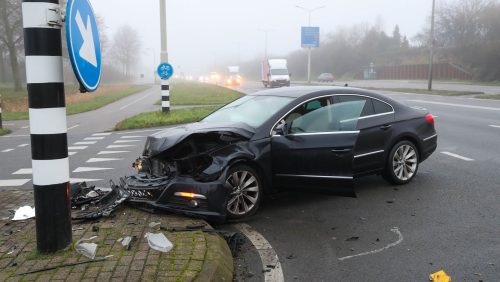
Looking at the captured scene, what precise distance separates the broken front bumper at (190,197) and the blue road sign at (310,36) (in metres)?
57.6

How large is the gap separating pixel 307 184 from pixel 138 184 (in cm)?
199

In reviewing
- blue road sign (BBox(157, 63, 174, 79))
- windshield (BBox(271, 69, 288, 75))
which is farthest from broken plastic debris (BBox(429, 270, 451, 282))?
windshield (BBox(271, 69, 288, 75))

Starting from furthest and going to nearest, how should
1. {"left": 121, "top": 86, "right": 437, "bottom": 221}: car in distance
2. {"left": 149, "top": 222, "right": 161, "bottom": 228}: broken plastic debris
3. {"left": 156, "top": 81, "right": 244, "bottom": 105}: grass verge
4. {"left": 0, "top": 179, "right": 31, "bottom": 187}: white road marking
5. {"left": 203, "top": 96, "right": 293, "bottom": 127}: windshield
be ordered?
{"left": 156, "top": 81, "right": 244, "bottom": 105}: grass verge, {"left": 0, "top": 179, "right": 31, "bottom": 187}: white road marking, {"left": 203, "top": 96, "right": 293, "bottom": 127}: windshield, {"left": 121, "top": 86, "right": 437, "bottom": 221}: car in distance, {"left": 149, "top": 222, "right": 161, "bottom": 228}: broken plastic debris

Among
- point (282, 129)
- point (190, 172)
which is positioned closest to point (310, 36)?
point (282, 129)

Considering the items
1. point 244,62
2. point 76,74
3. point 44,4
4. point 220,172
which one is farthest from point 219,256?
point 244,62

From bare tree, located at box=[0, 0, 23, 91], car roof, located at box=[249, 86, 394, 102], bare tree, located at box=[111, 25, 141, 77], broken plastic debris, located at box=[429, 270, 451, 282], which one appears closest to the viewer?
broken plastic debris, located at box=[429, 270, 451, 282]

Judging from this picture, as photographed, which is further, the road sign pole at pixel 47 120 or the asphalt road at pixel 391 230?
the asphalt road at pixel 391 230

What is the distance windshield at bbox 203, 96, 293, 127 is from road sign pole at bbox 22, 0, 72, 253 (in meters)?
2.58

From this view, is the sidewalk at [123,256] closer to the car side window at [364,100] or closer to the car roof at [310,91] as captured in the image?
the car roof at [310,91]

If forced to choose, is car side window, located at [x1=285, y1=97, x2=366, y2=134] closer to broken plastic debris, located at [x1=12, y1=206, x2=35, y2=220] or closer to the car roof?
the car roof

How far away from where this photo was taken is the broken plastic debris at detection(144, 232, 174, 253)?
4285 millimetres

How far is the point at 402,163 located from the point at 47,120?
5.08 meters

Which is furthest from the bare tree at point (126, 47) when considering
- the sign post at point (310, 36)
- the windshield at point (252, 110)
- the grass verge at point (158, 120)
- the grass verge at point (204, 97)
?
the windshield at point (252, 110)

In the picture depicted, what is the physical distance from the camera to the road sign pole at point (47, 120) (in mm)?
3852
